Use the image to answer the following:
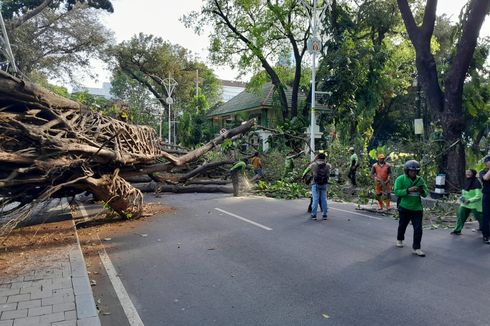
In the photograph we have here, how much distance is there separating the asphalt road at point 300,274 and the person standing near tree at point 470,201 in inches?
14.0

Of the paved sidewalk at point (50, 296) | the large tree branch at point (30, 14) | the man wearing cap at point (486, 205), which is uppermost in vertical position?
the large tree branch at point (30, 14)

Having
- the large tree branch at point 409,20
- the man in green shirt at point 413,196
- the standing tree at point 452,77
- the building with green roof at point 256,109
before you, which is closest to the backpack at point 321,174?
the man in green shirt at point 413,196

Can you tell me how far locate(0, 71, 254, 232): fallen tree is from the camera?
23.6 feet

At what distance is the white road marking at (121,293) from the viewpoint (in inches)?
178

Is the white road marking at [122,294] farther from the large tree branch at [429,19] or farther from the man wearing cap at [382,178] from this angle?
the large tree branch at [429,19]

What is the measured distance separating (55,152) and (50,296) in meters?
3.53

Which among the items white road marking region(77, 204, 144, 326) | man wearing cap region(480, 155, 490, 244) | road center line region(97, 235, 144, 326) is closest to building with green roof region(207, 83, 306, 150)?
man wearing cap region(480, 155, 490, 244)

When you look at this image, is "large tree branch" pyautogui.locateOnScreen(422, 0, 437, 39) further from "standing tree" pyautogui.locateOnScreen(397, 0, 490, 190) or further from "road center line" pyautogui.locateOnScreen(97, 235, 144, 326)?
"road center line" pyautogui.locateOnScreen(97, 235, 144, 326)


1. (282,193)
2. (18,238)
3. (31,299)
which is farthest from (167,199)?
(31,299)

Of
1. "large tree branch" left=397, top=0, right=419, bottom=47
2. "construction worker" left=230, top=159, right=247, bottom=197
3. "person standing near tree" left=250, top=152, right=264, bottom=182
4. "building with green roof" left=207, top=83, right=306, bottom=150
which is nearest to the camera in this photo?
"large tree branch" left=397, top=0, right=419, bottom=47

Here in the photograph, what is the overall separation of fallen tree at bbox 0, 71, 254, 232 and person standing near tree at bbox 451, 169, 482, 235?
7.37 meters

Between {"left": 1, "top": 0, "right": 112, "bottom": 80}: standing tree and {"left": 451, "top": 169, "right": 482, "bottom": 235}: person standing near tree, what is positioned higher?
{"left": 1, "top": 0, "right": 112, "bottom": 80}: standing tree

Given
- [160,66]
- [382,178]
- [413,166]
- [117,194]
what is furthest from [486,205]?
[160,66]

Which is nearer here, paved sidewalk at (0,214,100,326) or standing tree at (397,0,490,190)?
paved sidewalk at (0,214,100,326)
